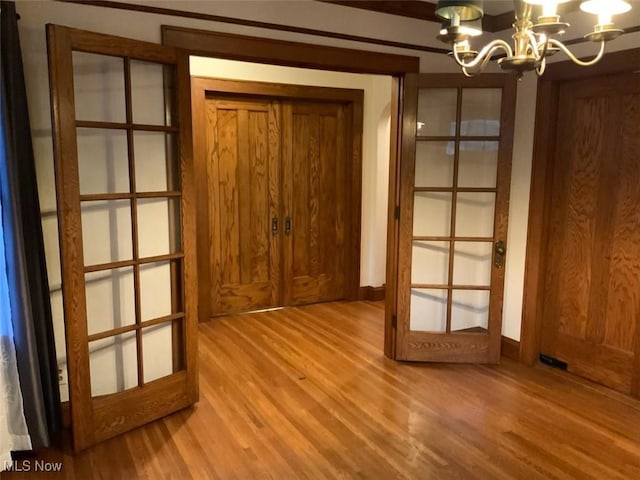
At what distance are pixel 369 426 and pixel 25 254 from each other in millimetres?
1974

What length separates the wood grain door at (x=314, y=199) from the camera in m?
4.80

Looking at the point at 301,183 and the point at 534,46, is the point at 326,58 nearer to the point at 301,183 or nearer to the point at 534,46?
the point at 534,46

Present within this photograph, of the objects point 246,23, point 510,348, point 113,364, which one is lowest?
point 510,348

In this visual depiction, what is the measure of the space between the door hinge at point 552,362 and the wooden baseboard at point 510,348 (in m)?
0.16

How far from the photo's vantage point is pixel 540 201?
134 inches

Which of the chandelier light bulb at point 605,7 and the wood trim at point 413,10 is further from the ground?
the wood trim at point 413,10

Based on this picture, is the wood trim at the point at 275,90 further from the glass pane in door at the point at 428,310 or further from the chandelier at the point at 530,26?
the chandelier at the point at 530,26

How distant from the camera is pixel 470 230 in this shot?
3559 mm

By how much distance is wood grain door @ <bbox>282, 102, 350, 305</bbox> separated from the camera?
4.80 m

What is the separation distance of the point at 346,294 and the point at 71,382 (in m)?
3.24

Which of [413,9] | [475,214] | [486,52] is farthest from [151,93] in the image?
[475,214]

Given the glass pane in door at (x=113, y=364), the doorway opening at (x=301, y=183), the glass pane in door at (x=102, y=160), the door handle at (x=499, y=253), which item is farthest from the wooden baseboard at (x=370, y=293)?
the glass pane in door at (x=102, y=160)

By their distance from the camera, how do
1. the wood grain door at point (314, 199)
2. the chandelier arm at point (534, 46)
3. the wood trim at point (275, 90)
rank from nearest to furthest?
the chandelier arm at point (534, 46) < the wood trim at point (275, 90) < the wood grain door at point (314, 199)

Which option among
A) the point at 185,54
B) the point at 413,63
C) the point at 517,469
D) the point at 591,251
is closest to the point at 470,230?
the point at 591,251
